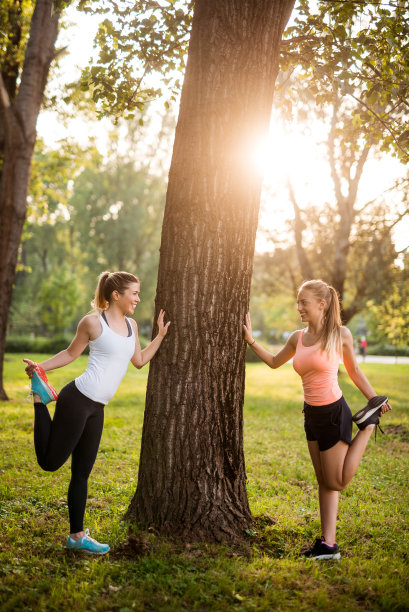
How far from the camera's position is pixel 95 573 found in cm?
361

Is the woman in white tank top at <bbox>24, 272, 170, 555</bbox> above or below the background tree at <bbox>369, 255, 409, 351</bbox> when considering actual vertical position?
below

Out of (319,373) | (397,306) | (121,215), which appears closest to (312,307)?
(319,373)

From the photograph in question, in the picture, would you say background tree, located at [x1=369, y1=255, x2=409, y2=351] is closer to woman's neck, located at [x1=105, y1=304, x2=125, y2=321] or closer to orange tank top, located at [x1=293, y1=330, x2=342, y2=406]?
orange tank top, located at [x1=293, y1=330, x2=342, y2=406]

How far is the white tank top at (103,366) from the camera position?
390cm

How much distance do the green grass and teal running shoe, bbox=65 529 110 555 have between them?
8 centimetres

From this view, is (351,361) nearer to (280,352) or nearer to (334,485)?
(280,352)

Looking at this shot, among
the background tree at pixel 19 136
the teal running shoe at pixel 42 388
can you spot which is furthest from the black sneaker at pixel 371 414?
the background tree at pixel 19 136

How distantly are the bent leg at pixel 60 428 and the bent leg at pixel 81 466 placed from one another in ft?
0.40

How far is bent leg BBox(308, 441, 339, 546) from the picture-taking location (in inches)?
163

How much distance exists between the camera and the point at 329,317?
13.9 feet

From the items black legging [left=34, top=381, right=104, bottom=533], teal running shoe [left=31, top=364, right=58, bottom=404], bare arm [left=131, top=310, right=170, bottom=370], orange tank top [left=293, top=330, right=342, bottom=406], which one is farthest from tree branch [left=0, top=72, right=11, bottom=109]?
orange tank top [left=293, top=330, right=342, bottom=406]

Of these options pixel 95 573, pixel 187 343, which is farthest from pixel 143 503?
pixel 187 343

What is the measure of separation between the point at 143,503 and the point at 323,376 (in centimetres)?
185

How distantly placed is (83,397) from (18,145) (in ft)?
32.2
